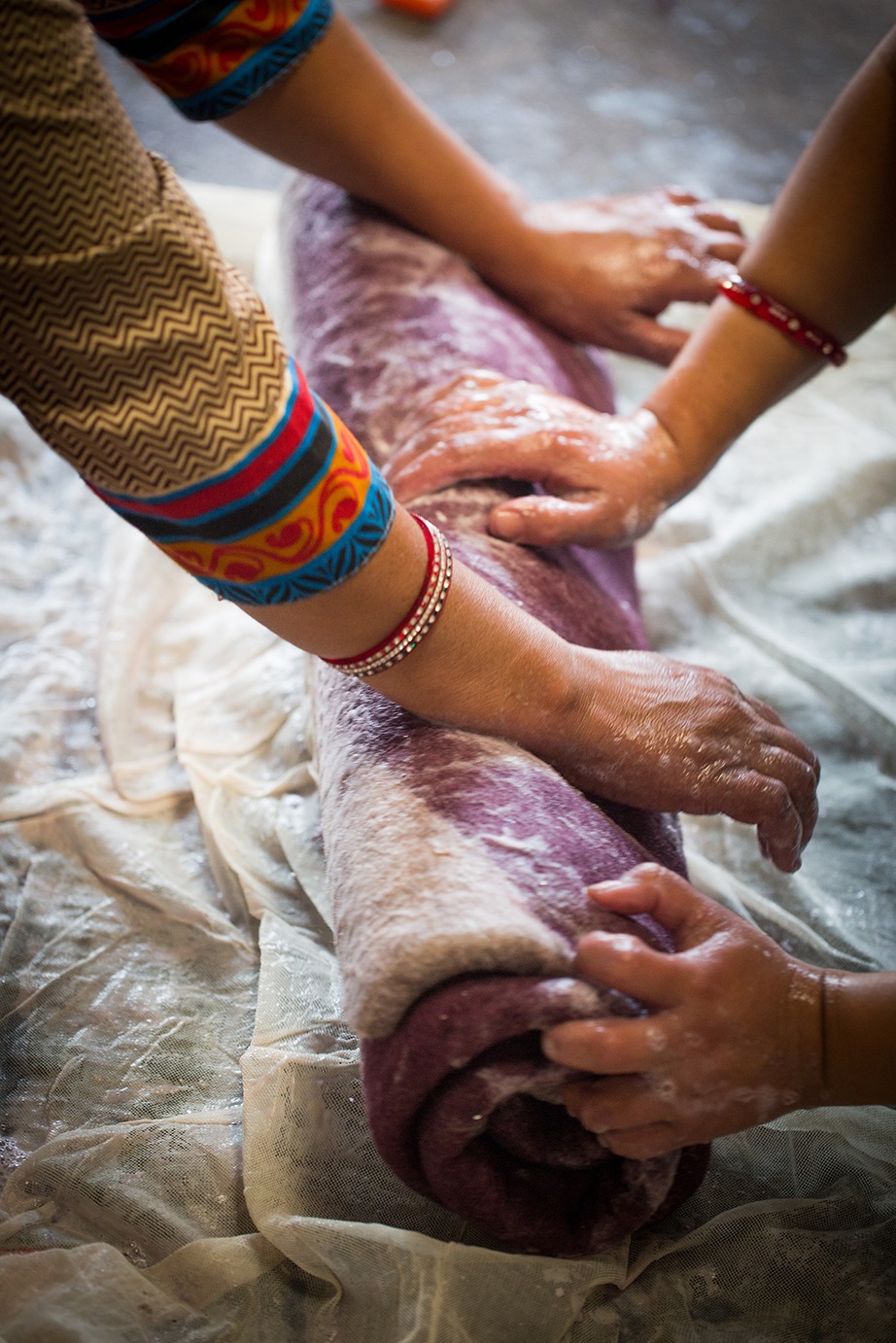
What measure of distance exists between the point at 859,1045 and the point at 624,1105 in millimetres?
198

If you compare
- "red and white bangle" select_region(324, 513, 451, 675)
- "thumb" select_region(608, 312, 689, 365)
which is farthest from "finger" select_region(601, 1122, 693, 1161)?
"thumb" select_region(608, 312, 689, 365)

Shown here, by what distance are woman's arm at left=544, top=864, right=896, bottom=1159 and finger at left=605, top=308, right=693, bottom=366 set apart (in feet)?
3.09

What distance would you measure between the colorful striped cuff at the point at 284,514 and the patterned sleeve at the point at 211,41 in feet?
2.10

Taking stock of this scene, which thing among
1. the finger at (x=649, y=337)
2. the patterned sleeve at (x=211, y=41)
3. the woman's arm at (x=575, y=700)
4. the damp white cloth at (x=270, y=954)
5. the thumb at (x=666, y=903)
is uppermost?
the patterned sleeve at (x=211, y=41)

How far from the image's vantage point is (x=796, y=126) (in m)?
3.11

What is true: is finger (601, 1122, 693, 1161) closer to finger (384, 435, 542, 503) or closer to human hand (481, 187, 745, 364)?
finger (384, 435, 542, 503)

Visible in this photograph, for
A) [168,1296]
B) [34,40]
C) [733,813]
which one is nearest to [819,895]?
[733,813]

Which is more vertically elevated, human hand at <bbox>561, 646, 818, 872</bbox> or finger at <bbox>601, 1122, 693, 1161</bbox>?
human hand at <bbox>561, 646, 818, 872</bbox>

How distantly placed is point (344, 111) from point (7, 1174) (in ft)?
4.37

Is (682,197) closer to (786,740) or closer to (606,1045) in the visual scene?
(786,740)

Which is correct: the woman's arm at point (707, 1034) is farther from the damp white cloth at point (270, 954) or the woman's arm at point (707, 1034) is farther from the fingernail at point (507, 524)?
the fingernail at point (507, 524)

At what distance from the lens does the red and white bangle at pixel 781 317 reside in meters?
1.19

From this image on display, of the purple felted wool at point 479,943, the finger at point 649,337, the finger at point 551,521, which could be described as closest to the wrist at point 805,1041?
the purple felted wool at point 479,943

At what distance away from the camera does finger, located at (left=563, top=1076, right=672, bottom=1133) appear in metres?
0.69
